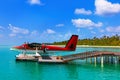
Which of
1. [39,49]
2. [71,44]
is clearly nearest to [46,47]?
[39,49]

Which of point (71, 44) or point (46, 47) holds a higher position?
point (71, 44)

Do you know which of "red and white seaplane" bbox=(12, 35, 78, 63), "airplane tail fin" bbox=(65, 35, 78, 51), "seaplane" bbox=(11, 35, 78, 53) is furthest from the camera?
"airplane tail fin" bbox=(65, 35, 78, 51)

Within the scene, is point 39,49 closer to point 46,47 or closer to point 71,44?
point 46,47

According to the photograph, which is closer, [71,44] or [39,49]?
[39,49]

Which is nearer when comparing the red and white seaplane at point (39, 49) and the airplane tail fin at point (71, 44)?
the red and white seaplane at point (39, 49)

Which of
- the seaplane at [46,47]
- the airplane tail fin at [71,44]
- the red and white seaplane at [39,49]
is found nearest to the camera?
the red and white seaplane at [39,49]

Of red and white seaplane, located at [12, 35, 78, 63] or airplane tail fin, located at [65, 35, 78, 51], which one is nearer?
red and white seaplane, located at [12, 35, 78, 63]

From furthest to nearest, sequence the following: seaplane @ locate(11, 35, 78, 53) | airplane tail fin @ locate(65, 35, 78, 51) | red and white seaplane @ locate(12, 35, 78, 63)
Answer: airplane tail fin @ locate(65, 35, 78, 51) < seaplane @ locate(11, 35, 78, 53) < red and white seaplane @ locate(12, 35, 78, 63)

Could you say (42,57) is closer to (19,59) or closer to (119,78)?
(19,59)

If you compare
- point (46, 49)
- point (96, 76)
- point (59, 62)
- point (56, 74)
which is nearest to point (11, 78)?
point (56, 74)

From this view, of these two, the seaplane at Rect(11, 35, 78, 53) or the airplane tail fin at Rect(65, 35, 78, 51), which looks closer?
the seaplane at Rect(11, 35, 78, 53)

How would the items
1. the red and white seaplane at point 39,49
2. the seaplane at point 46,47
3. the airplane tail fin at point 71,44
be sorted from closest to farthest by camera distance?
1. the red and white seaplane at point 39,49
2. the seaplane at point 46,47
3. the airplane tail fin at point 71,44

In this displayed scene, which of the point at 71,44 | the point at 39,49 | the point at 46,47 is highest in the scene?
the point at 71,44

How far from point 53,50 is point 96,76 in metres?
26.4
